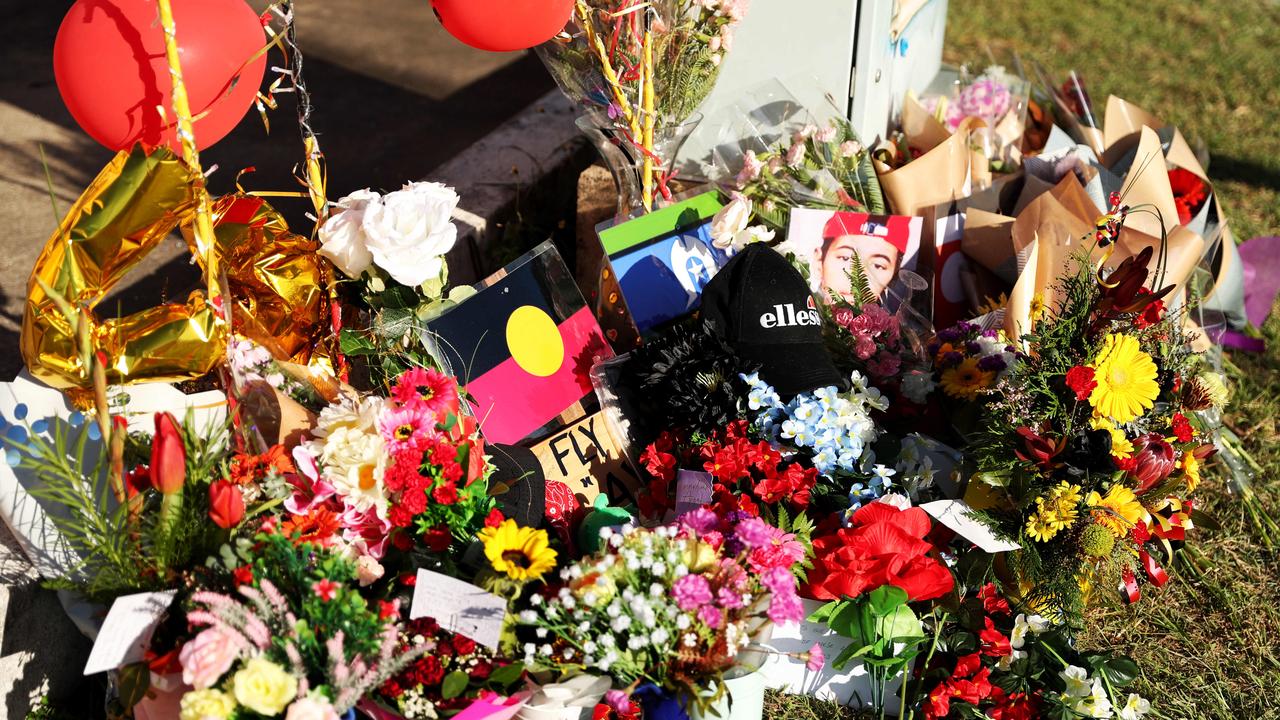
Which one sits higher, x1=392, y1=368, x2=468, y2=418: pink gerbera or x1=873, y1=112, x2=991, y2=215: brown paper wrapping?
x1=392, y1=368, x2=468, y2=418: pink gerbera

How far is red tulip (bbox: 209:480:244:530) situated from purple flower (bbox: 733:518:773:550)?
0.97 meters

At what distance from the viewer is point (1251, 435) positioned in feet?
10.6

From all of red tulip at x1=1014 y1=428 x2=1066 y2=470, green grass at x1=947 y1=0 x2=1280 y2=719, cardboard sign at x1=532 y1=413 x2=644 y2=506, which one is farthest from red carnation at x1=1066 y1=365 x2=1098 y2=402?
cardboard sign at x1=532 y1=413 x2=644 y2=506

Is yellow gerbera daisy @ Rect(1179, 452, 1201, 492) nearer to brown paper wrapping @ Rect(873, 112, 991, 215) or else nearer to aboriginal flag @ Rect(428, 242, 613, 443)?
brown paper wrapping @ Rect(873, 112, 991, 215)

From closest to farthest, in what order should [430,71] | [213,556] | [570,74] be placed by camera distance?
[213,556] < [570,74] < [430,71]

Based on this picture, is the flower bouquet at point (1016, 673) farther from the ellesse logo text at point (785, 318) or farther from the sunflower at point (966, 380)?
the ellesse logo text at point (785, 318)

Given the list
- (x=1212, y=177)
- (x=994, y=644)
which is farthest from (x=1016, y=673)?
(x=1212, y=177)

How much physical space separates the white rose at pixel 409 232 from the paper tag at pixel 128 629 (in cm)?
87

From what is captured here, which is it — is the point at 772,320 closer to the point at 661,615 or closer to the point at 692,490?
the point at 692,490

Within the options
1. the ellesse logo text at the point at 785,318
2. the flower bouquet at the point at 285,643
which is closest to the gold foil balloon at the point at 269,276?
the flower bouquet at the point at 285,643

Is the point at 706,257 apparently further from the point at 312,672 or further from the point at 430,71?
the point at 430,71

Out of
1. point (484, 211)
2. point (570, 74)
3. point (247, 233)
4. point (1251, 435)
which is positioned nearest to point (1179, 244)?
point (1251, 435)

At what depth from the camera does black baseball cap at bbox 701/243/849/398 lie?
2.45 m

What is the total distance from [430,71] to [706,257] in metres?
3.22
